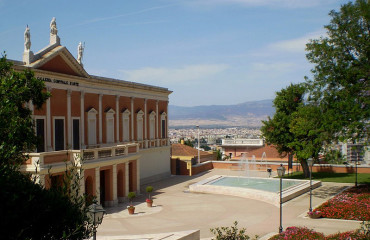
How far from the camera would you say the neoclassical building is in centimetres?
2691

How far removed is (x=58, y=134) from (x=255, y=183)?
1828 cm

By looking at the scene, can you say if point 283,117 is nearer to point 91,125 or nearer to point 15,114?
point 91,125

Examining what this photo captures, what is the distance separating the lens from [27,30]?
28.0 metres

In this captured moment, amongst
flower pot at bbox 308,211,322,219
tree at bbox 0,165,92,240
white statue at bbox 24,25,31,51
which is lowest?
flower pot at bbox 308,211,322,219

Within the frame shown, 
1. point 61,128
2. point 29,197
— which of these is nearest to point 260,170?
point 61,128

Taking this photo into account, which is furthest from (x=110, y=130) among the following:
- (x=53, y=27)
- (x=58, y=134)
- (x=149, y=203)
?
(x=53, y=27)

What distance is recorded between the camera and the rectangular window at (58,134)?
29.6 metres

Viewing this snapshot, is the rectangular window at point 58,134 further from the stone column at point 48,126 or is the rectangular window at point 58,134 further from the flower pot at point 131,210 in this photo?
the flower pot at point 131,210

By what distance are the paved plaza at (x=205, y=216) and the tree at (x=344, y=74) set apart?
608 centimetres

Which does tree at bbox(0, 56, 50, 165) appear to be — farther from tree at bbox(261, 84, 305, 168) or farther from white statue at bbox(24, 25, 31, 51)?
tree at bbox(261, 84, 305, 168)

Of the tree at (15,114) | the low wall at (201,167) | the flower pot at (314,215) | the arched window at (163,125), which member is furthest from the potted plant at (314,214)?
the arched window at (163,125)

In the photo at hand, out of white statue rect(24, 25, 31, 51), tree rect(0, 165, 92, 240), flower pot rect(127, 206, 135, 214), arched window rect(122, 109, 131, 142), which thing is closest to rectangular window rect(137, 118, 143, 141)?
arched window rect(122, 109, 131, 142)

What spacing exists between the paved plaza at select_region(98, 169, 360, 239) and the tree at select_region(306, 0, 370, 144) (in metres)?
6.08

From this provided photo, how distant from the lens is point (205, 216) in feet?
86.6
